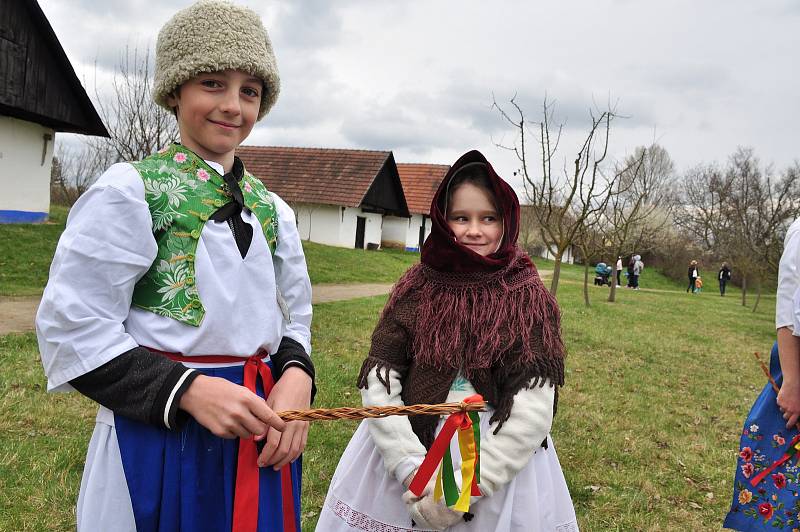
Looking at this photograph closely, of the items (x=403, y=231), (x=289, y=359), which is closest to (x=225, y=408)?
(x=289, y=359)

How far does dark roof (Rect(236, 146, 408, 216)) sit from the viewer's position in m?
24.7

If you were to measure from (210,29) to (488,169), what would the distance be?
1060 millimetres

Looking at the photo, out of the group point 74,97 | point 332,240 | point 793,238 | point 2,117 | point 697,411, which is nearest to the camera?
point 793,238

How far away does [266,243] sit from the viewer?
5.04 feet

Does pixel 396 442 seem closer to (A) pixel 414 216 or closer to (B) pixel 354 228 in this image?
(B) pixel 354 228

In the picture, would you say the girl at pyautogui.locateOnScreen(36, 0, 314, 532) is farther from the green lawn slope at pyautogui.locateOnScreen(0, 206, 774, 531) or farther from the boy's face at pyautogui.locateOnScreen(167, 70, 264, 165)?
the green lawn slope at pyautogui.locateOnScreen(0, 206, 774, 531)

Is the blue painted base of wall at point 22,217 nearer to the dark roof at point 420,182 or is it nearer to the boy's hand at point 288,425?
the boy's hand at point 288,425

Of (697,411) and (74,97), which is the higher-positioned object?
(74,97)

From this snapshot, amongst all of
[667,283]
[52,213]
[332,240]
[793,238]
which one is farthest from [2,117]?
[667,283]

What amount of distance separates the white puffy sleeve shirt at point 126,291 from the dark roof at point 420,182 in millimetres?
27939

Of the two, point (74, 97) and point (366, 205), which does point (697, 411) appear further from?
point (366, 205)

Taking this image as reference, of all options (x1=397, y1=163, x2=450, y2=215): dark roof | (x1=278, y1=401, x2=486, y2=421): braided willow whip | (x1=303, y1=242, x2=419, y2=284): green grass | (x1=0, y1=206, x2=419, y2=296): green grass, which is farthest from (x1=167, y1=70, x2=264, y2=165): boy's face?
(x1=397, y1=163, x2=450, y2=215): dark roof

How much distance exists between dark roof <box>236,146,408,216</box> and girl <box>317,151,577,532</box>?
2204 centimetres

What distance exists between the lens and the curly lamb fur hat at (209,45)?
4.78ft
